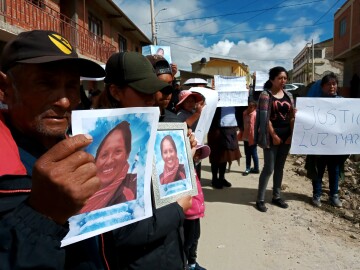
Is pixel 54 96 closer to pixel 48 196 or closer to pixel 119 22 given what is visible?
pixel 48 196

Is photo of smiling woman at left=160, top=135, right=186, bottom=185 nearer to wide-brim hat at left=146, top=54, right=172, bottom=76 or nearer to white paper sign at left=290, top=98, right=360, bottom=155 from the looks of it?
wide-brim hat at left=146, top=54, right=172, bottom=76

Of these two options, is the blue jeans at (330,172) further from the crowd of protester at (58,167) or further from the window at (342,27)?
the window at (342,27)

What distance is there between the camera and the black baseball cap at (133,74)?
1.49 meters

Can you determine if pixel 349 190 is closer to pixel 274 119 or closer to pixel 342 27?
pixel 274 119

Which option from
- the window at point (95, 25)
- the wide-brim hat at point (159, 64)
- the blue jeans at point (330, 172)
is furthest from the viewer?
the window at point (95, 25)

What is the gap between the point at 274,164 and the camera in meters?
4.35

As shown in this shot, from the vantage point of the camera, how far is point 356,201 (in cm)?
456

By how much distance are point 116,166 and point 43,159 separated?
37 centimetres

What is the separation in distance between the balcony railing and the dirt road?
23.0 ft

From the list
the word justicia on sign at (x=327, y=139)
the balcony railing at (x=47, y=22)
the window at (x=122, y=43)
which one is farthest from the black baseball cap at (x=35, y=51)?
the window at (x=122, y=43)

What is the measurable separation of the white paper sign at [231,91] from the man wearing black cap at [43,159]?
13.9 ft

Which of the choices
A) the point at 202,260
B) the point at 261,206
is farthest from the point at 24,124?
the point at 261,206

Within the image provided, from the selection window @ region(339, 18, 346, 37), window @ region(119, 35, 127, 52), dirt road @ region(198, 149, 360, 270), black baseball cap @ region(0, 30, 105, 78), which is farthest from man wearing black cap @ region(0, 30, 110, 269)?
window @ region(339, 18, 346, 37)

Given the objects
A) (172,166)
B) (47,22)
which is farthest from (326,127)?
(47,22)
